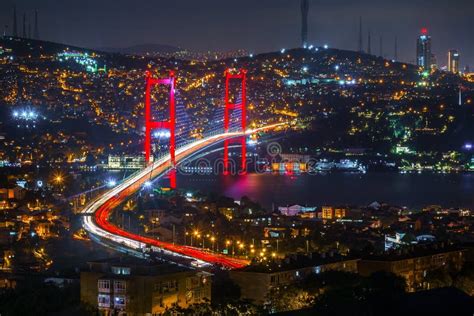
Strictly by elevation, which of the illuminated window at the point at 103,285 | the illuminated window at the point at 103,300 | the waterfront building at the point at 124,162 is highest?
the waterfront building at the point at 124,162

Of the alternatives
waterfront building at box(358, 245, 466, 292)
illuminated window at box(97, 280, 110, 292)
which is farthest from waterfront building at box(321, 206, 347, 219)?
illuminated window at box(97, 280, 110, 292)

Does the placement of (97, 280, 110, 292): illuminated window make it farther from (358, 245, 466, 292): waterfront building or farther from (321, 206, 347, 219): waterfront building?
(321, 206, 347, 219): waterfront building

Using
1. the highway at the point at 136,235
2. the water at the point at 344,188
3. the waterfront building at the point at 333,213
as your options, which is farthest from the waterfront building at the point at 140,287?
the water at the point at 344,188

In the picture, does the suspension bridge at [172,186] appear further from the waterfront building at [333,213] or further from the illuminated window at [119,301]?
the waterfront building at [333,213]

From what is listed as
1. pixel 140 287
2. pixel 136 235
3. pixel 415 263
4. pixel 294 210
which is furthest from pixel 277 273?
pixel 294 210

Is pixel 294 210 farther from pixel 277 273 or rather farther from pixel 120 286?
pixel 120 286

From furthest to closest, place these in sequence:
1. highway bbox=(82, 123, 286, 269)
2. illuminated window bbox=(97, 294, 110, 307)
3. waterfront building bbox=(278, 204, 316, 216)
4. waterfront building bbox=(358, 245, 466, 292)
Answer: waterfront building bbox=(278, 204, 316, 216) < highway bbox=(82, 123, 286, 269) < waterfront building bbox=(358, 245, 466, 292) < illuminated window bbox=(97, 294, 110, 307)
